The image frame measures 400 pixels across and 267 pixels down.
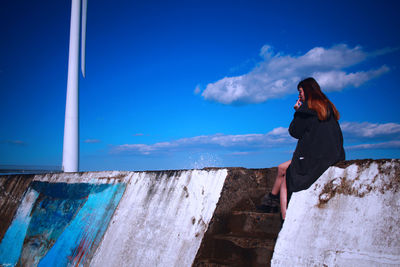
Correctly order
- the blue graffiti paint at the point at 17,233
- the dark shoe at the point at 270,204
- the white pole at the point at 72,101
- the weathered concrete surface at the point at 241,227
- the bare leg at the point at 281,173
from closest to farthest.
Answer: the weathered concrete surface at the point at 241,227, the bare leg at the point at 281,173, the dark shoe at the point at 270,204, the blue graffiti paint at the point at 17,233, the white pole at the point at 72,101

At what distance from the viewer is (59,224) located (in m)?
5.88

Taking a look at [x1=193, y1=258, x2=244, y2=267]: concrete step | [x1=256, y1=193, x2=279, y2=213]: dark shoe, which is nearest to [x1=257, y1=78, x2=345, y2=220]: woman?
[x1=256, y1=193, x2=279, y2=213]: dark shoe

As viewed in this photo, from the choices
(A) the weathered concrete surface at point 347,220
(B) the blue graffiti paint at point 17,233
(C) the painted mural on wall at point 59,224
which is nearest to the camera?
(A) the weathered concrete surface at point 347,220

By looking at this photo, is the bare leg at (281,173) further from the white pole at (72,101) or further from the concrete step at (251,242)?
the white pole at (72,101)

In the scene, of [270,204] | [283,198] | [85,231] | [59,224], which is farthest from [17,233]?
[283,198]

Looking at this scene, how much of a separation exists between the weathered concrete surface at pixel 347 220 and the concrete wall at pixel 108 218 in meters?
1.14

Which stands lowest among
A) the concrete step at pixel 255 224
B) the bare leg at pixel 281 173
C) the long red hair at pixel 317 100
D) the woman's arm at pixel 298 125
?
the concrete step at pixel 255 224

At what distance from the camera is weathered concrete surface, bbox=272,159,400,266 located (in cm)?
257

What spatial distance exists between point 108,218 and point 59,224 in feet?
4.73

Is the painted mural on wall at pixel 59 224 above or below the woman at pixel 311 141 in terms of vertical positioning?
below

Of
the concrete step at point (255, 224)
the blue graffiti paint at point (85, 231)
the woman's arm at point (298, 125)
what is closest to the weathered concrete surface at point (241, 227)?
the concrete step at point (255, 224)

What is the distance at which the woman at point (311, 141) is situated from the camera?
10.3 feet

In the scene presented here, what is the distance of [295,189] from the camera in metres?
3.22

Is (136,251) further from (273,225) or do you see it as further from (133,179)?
(273,225)
